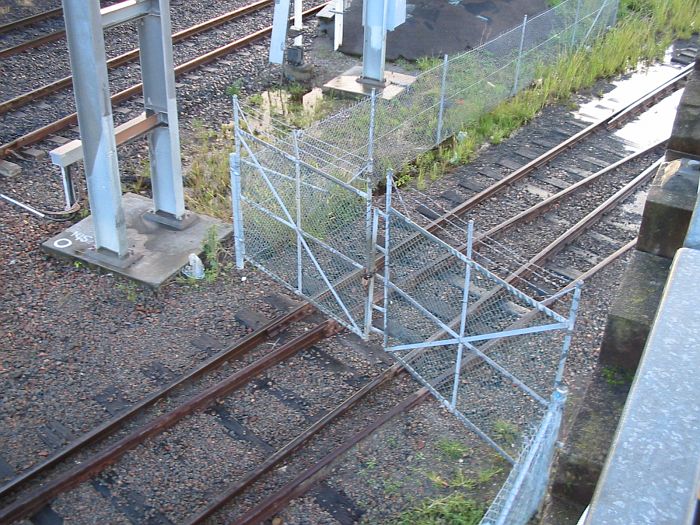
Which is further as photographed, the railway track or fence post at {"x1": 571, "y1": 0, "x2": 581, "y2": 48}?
fence post at {"x1": 571, "y1": 0, "x2": 581, "y2": 48}

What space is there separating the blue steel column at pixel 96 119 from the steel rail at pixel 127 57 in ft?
16.4

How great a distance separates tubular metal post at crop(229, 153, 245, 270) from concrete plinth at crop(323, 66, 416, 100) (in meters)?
5.33

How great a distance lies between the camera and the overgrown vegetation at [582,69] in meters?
13.8

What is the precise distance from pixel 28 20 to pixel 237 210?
10.1m

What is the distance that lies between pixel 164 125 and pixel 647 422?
9.50 meters

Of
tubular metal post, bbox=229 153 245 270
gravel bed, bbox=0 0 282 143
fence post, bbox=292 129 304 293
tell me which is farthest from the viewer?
gravel bed, bbox=0 0 282 143

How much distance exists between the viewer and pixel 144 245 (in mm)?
11016

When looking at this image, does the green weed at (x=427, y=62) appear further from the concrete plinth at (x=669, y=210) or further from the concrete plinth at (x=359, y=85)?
the concrete plinth at (x=669, y=210)

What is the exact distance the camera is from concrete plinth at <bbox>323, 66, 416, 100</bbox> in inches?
600

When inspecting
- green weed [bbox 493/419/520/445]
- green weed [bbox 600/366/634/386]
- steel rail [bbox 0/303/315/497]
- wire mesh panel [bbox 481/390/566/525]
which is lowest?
steel rail [bbox 0/303/315/497]

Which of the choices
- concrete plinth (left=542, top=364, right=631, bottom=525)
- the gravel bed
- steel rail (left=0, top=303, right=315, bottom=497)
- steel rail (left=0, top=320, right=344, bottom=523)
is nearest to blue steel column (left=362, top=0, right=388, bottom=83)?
the gravel bed

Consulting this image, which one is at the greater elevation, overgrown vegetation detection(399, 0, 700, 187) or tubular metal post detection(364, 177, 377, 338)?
tubular metal post detection(364, 177, 377, 338)

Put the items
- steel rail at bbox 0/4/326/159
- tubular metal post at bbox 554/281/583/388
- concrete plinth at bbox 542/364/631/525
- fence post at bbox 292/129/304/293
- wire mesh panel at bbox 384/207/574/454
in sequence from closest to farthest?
1. concrete plinth at bbox 542/364/631/525
2. tubular metal post at bbox 554/281/583/388
3. wire mesh panel at bbox 384/207/574/454
4. fence post at bbox 292/129/304/293
5. steel rail at bbox 0/4/326/159

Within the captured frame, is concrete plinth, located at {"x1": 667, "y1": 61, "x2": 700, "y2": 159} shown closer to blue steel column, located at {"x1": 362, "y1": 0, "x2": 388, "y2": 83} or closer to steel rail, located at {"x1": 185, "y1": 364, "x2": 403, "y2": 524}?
steel rail, located at {"x1": 185, "y1": 364, "x2": 403, "y2": 524}
